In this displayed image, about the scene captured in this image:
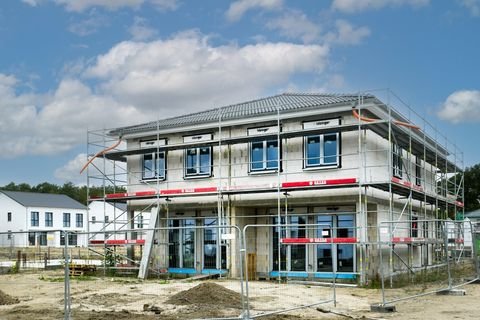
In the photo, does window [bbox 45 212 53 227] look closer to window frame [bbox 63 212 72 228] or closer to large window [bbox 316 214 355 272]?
window frame [bbox 63 212 72 228]

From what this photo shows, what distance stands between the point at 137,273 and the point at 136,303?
363 inches

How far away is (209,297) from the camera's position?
1543 cm

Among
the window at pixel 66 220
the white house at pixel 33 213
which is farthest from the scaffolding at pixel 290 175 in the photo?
the window at pixel 66 220

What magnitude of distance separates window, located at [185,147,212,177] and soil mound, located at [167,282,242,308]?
1130 centimetres

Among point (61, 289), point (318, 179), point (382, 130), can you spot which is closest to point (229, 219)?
point (318, 179)

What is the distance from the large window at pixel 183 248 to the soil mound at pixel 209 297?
35.1 ft

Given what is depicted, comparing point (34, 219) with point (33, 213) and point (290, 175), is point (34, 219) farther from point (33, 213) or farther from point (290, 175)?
point (290, 175)

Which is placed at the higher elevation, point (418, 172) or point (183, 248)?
point (418, 172)

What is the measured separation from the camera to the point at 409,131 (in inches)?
1021

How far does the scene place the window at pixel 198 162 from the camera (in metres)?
27.3

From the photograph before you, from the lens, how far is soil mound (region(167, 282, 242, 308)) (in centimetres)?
1519

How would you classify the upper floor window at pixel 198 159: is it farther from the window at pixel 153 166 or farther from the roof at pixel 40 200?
the roof at pixel 40 200

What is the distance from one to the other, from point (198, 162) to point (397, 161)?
8.62 metres

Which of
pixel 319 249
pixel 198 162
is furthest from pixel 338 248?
pixel 198 162
